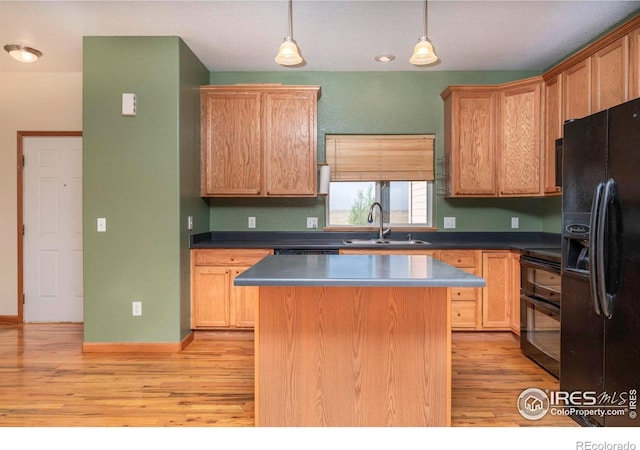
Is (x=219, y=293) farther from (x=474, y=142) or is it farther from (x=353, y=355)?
(x=474, y=142)

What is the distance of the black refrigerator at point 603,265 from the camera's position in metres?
1.94

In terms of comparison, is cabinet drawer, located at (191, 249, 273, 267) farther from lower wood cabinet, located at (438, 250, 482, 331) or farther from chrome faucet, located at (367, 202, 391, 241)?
lower wood cabinet, located at (438, 250, 482, 331)

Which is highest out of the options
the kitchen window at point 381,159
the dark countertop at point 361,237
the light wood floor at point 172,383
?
the kitchen window at point 381,159

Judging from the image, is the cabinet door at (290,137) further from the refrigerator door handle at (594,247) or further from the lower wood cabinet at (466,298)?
the refrigerator door handle at (594,247)

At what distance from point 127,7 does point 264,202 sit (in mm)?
2128

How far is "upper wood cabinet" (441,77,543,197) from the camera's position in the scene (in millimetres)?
3877

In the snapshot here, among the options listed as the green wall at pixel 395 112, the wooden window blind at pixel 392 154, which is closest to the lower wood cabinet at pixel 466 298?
the green wall at pixel 395 112

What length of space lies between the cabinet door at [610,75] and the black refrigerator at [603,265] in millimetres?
717

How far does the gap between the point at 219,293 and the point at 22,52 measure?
8.98ft

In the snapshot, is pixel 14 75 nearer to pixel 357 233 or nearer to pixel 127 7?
pixel 127 7

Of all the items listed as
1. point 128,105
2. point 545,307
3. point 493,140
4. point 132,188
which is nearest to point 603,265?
point 545,307

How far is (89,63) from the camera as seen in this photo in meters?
3.53

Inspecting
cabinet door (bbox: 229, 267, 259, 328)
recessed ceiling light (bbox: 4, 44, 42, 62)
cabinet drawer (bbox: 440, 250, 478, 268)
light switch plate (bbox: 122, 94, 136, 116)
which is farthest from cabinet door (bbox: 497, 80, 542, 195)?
recessed ceiling light (bbox: 4, 44, 42, 62)

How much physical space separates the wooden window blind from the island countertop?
219cm
